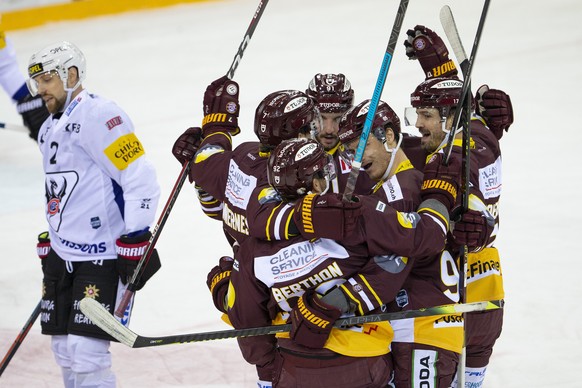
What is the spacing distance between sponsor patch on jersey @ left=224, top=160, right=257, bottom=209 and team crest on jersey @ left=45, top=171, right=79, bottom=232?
30.3 inches

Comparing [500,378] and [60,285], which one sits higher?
[60,285]

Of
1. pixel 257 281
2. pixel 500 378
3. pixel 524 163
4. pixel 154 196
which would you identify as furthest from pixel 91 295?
pixel 524 163

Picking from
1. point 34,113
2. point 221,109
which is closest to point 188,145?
point 221,109

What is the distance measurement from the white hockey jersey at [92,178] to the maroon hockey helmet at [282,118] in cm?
71

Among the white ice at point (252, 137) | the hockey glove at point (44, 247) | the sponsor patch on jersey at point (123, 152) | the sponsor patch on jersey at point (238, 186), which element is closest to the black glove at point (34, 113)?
the white ice at point (252, 137)

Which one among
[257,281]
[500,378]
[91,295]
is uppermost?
[257,281]

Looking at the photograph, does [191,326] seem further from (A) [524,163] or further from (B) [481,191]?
(A) [524,163]

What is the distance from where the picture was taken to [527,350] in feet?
15.5

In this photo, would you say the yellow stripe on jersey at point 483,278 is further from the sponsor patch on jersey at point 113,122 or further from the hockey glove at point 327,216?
the sponsor patch on jersey at point 113,122

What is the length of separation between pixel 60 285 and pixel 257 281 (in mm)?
1170

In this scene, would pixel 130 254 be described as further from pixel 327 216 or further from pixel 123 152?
pixel 327 216

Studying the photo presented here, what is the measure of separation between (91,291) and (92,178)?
1.39ft

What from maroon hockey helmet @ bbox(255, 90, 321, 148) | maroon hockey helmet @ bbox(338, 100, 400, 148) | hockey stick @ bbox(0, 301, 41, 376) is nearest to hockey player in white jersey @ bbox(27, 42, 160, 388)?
hockey stick @ bbox(0, 301, 41, 376)

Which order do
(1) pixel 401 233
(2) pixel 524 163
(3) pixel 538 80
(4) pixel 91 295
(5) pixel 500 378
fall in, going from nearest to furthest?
(1) pixel 401 233
(4) pixel 91 295
(5) pixel 500 378
(2) pixel 524 163
(3) pixel 538 80
